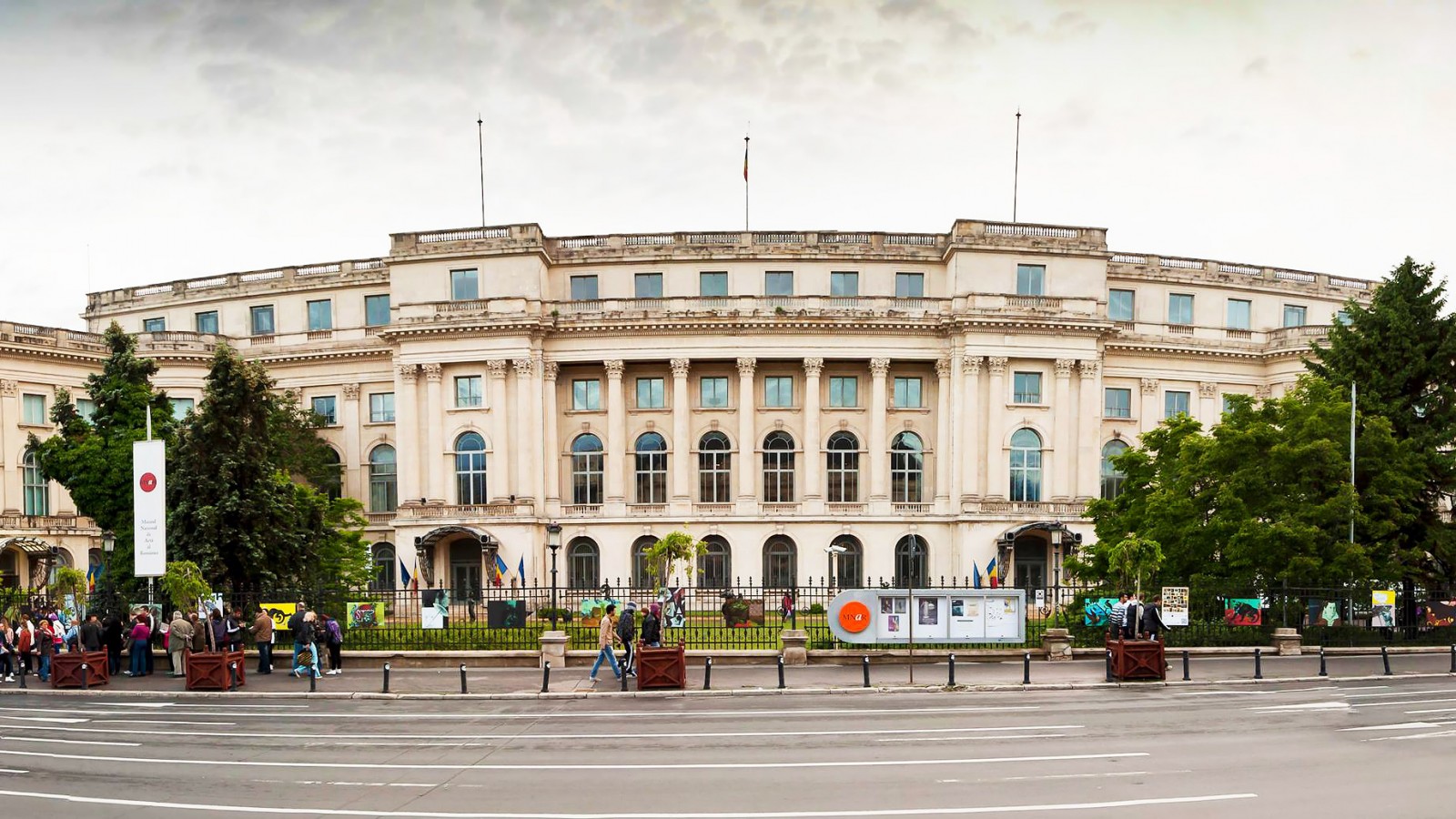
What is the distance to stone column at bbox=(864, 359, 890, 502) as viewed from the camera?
53.2m

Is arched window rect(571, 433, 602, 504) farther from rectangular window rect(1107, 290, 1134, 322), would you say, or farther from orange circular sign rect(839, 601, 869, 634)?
rectangular window rect(1107, 290, 1134, 322)

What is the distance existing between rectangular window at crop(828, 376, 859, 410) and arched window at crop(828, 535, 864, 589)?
7.57 meters

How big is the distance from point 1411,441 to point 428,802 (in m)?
34.9

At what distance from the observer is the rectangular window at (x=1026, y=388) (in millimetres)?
53000

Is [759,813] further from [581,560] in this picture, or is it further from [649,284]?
[649,284]

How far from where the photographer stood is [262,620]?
26594mm

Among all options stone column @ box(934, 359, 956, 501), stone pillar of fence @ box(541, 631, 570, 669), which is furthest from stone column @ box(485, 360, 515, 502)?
stone pillar of fence @ box(541, 631, 570, 669)

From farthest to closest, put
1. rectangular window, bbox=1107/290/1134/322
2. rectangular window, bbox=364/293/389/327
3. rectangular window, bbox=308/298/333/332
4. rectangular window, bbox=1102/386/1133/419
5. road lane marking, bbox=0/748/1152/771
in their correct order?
rectangular window, bbox=308/298/333/332 < rectangular window, bbox=364/293/389/327 < rectangular window, bbox=1107/290/1134/322 < rectangular window, bbox=1102/386/1133/419 < road lane marking, bbox=0/748/1152/771

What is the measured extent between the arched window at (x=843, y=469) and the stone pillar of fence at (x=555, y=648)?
2914cm

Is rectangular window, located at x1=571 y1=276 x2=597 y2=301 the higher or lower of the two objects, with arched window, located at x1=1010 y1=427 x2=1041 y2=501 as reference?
higher

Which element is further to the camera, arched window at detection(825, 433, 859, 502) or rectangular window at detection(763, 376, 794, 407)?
rectangular window at detection(763, 376, 794, 407)

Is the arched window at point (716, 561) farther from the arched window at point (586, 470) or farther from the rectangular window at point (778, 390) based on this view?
the rectangular window at point (778, 390)

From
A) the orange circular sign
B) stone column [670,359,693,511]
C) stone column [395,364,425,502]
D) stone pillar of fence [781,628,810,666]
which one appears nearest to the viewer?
stone pillar of fence [781,628,810,666]

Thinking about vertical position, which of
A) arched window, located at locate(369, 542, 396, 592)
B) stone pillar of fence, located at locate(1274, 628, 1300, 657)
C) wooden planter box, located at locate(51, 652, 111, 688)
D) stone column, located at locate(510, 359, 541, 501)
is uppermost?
stone column, located at locate(510, 359, 541, 501)
